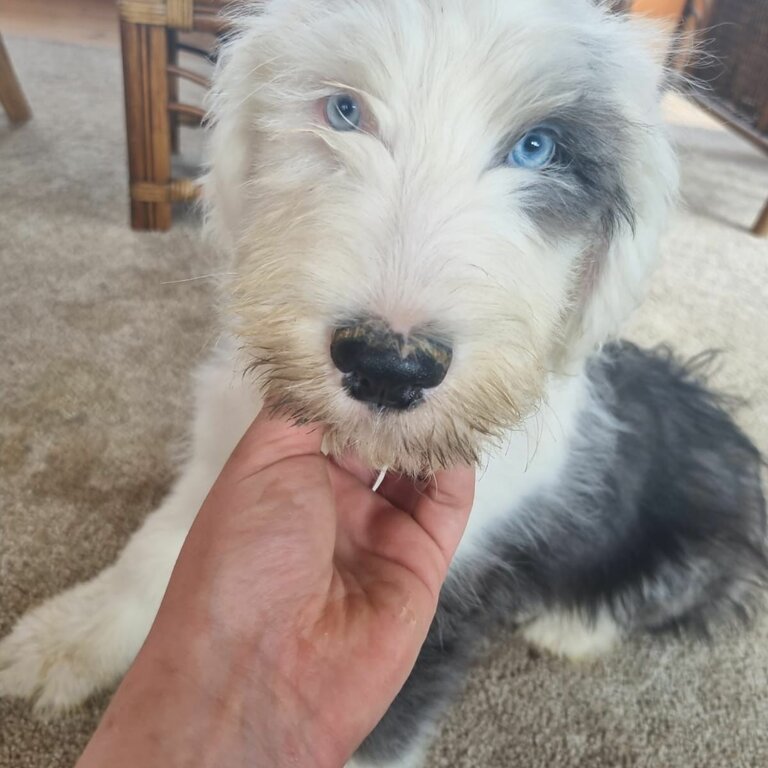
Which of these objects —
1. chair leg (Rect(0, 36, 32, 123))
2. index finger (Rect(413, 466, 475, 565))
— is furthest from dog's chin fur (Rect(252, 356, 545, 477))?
chair leg (Rect(0, 36, 32, 123))

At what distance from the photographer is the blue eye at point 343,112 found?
1006 millimetres

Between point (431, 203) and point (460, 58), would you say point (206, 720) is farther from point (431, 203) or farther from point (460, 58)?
point (460, 58)

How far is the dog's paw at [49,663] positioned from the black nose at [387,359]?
32.5 inches

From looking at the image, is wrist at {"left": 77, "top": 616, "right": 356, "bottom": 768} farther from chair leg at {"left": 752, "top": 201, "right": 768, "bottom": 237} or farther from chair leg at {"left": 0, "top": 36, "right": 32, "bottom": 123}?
chair leg at {"left": 752, "top": 201, "right": 768, "bottom": 237}

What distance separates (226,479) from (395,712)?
49 centimetres

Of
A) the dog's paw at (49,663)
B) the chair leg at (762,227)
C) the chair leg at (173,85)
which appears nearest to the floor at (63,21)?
the chair leg at (173,85)

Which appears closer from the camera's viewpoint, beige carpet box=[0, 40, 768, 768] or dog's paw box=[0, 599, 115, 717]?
dog's paw box=[0, 599, 115, 717]

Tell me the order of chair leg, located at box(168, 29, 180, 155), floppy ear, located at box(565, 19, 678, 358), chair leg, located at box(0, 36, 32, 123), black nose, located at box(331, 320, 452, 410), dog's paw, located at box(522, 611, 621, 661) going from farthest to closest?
chair leg, located at box(0, 36, 32, 123)
chair leg, located at box(168, 29, 180, 155)
dog's paw, located at box(522, 611, 621, 661)
floppy ear, located at box(565, 19, 678, 358)
black nose, located at box(331, 320, 452, 410)

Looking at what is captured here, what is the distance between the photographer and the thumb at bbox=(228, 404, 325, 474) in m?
0.98

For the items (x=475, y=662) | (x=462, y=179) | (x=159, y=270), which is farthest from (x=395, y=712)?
(x=159, y=270)

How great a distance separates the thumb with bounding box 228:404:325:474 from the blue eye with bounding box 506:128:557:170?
1.49 ft

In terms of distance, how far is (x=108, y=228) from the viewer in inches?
99.7

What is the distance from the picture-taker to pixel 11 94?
3041 mm

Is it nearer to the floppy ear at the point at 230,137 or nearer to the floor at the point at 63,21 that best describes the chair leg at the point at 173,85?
the floppy ear at the point at 230,137
